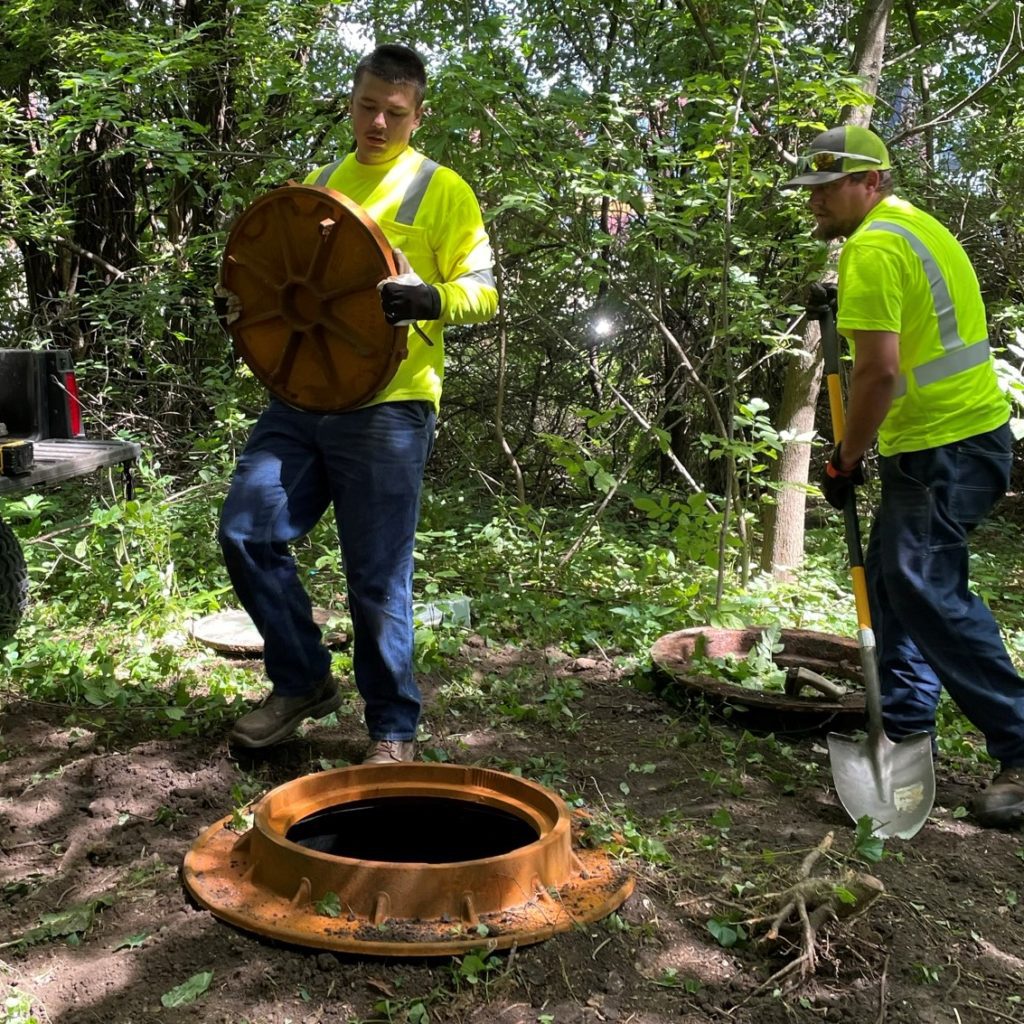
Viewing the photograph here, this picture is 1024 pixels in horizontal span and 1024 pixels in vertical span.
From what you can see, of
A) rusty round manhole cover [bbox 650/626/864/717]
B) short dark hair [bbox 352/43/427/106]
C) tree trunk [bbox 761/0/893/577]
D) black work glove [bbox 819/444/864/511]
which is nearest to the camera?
short dark hair [bbox 352/43/427/106]

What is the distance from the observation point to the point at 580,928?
243cm

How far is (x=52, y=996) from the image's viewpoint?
218 cm

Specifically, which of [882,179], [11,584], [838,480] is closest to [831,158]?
[882,179]

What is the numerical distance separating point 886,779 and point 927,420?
1144 millimetres

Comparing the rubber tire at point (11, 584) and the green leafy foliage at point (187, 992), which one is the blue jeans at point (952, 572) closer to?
the green leafy foliage at point (187, 992)

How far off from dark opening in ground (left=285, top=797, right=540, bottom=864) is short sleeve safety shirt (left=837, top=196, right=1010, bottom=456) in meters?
1.75

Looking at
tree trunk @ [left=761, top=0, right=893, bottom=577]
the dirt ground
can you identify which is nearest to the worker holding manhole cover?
the dirt ground

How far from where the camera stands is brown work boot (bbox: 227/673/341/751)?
3.34 m

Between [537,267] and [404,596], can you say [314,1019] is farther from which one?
[537,267]

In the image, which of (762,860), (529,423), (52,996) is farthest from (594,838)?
(529,423)

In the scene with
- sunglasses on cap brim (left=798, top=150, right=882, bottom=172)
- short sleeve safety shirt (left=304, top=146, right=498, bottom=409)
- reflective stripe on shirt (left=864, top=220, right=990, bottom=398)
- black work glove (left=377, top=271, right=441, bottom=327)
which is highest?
sunglasses on cap brim (left=798, top=150, right=882, bottom=172)

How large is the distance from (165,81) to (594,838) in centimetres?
602

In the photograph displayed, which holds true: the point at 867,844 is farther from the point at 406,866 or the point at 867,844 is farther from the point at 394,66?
the point at 394,66

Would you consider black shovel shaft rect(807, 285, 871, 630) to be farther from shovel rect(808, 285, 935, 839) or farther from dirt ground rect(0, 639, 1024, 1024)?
dirt ground rect(0, 639, 1024, 1024)
